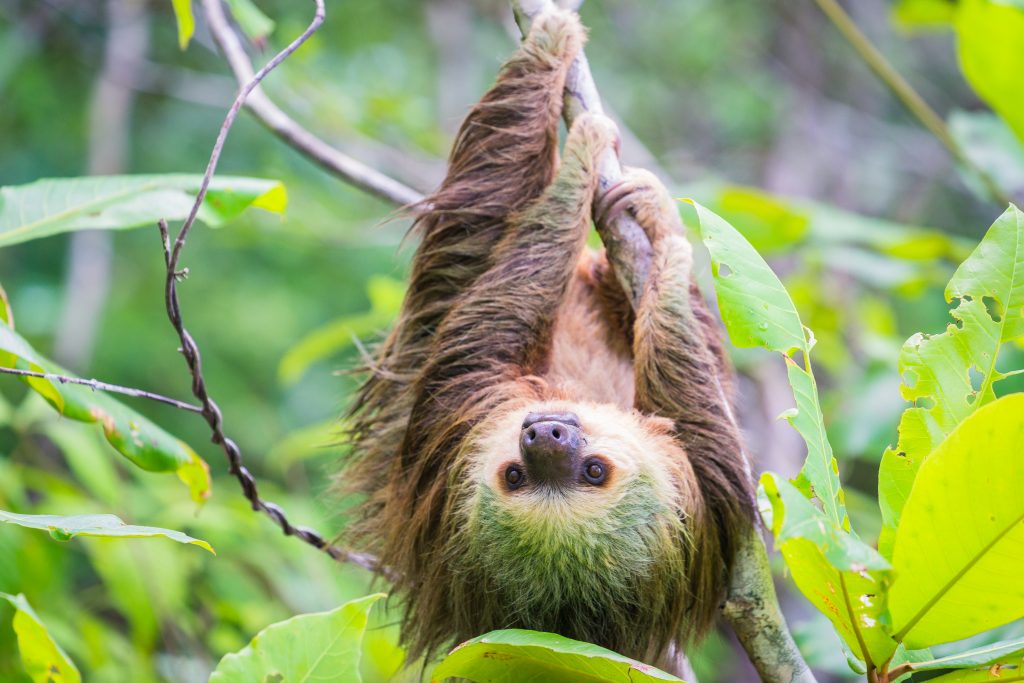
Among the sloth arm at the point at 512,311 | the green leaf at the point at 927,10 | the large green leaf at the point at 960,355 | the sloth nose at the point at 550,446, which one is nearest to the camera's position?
the large green leaf at the point at 960,355

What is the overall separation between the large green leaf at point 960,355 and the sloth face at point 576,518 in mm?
1289

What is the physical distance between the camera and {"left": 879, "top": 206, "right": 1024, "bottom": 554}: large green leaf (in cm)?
256

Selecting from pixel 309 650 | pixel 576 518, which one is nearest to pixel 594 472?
pixel 576 518

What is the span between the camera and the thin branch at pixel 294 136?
4.51 meters

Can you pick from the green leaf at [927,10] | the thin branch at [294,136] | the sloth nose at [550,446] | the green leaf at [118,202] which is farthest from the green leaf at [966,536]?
the green leaf at [927,10]

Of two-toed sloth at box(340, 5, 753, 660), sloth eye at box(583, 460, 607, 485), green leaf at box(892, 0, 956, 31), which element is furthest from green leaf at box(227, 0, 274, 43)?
green leaf at box(892, 0, 956, 31)

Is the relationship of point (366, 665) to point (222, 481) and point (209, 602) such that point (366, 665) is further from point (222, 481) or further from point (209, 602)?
point (222, 481)

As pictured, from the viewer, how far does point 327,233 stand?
7613 mm

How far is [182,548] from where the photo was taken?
570cm

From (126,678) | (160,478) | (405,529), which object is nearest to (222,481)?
(160,478)

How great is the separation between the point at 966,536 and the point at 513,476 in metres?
1.84

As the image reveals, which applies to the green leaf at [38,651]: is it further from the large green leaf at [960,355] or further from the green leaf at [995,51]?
the green leaf at [995,51]

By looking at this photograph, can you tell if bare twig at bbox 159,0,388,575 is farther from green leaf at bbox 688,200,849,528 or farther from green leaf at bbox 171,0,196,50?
green leaf at bbox 688,200,849,528

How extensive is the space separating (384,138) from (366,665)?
4295mm
